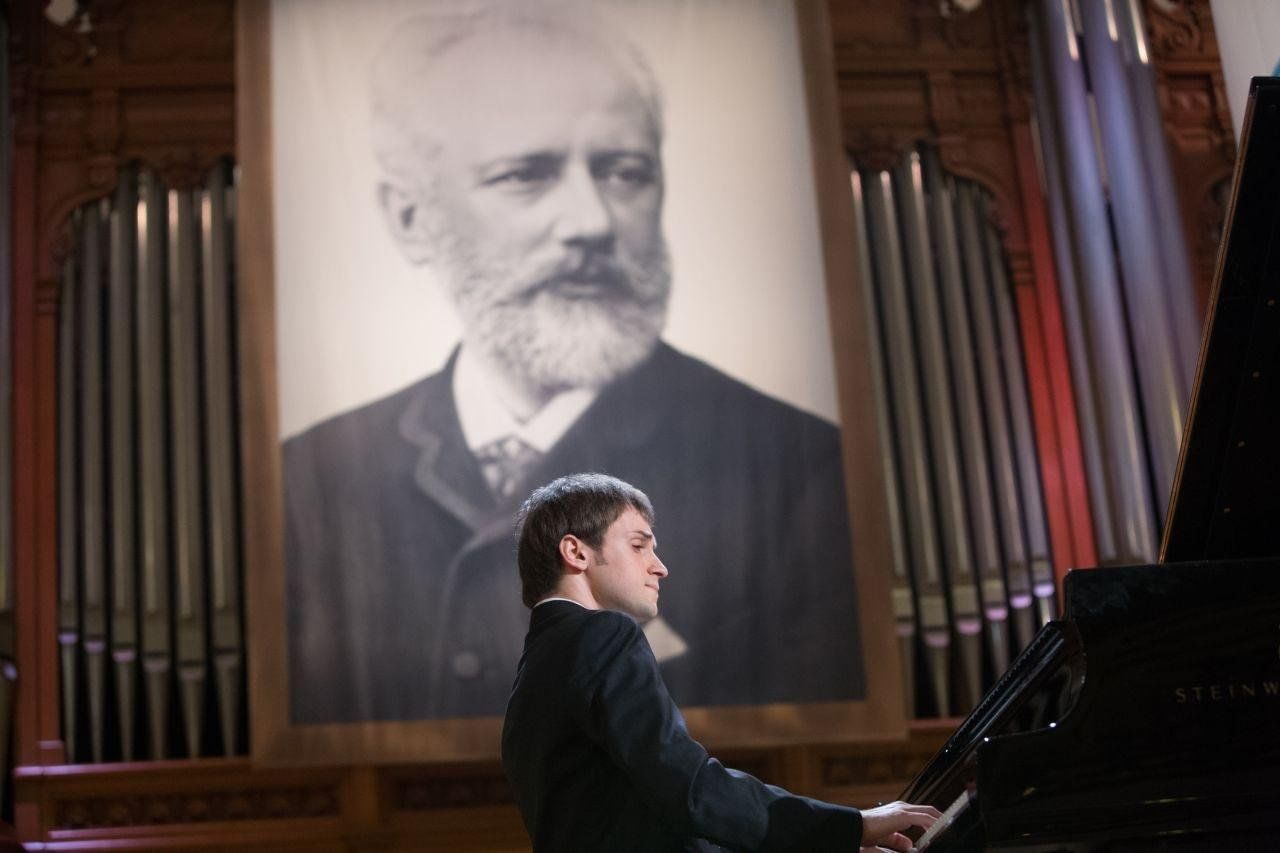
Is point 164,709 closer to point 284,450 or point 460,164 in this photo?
point 284,450

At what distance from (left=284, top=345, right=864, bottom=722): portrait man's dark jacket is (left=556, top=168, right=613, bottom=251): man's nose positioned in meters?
0.47

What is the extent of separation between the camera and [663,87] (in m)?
5.67

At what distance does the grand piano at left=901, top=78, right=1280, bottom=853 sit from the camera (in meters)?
2.41

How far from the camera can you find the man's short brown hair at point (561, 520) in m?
2.64

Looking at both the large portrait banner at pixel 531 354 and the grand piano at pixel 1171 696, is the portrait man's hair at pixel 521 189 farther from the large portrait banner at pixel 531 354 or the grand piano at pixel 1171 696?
the grand piano at pixel 1171 696

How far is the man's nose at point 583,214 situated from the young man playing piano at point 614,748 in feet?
9.62

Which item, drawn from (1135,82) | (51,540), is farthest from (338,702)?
(1135,82)

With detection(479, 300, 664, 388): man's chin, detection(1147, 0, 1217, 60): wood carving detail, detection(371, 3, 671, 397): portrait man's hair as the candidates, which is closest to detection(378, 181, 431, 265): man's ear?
detection(371, 3, 671, 397): portrait man's hair

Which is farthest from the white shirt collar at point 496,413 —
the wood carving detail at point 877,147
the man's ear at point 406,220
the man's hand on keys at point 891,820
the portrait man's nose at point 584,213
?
the man's hand on keys at point 891,820

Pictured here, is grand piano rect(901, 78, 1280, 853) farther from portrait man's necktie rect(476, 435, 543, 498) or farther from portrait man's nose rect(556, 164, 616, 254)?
portrait man's nose rect(556, 164, 616, 254)

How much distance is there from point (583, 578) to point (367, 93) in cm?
337

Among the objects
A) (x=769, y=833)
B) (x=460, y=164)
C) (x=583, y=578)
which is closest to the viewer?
(x=769, y=833)

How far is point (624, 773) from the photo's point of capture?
8.07 feet

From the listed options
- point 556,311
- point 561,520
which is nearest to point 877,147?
point 556,311
